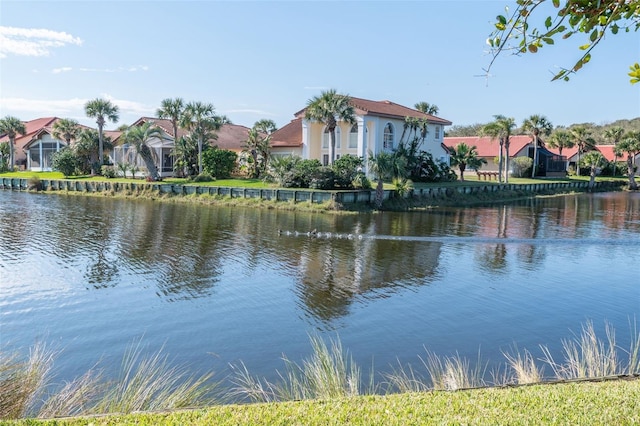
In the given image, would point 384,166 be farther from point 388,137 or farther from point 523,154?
point 523,154

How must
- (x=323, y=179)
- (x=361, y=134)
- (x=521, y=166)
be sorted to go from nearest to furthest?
(x=323, y=179) → (x=361, y=134) → (x=521, y=166)

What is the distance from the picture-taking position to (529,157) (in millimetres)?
70750

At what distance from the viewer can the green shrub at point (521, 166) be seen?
68250 mm

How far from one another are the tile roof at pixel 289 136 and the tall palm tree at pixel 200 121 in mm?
6395

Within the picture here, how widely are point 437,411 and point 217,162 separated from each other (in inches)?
1819

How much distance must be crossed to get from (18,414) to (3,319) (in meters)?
6.18

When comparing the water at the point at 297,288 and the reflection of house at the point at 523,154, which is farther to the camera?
the reflection of house at the point at 523,154

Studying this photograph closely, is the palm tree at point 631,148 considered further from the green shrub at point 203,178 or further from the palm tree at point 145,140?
the palm tree at point 145,140

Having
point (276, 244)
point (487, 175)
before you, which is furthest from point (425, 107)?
point (276, 244)

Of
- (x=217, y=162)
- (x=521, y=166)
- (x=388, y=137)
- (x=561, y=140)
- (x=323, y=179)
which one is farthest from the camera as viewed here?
(x=561, y=140)

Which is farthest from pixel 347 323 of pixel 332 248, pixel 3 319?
pixel 332 248

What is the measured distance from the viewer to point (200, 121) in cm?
4975

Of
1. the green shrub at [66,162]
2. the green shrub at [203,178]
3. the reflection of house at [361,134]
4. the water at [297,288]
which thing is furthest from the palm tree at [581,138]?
the green shrub at [66,162]

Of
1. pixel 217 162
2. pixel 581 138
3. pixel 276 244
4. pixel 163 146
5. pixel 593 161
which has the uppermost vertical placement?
pixel 581 138
